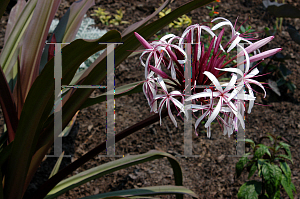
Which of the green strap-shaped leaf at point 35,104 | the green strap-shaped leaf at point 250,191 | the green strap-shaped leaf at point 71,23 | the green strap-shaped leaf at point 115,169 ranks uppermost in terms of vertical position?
the green strap-shaped leaf at point 71,23

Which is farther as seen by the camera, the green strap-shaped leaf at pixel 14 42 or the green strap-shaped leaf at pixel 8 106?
the green strap-shaped leaf at pixel 14 42

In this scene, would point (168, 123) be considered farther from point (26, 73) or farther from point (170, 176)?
point (26, 73)

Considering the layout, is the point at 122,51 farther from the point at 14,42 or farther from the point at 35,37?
the point at 14,42

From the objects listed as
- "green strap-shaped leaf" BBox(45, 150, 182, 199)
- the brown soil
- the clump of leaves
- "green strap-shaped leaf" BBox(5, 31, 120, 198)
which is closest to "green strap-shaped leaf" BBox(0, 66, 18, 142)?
"green strap-shaped leaf" BBox(5, 31, 120, 198)

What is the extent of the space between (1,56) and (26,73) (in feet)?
1.02

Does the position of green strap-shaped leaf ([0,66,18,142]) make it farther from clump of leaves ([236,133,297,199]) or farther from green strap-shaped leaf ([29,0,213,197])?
clump of leaves ([236,133,297,199])

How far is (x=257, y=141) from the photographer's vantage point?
166 cm

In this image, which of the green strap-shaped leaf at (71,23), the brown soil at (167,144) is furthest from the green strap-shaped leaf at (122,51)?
the brown soil at (167,144)

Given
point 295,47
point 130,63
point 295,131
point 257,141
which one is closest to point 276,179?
point 257,141

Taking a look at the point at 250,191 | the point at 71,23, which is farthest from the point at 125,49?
the point at 250,191

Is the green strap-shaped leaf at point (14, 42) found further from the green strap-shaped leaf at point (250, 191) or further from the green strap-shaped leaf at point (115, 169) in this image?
the green strap-shaped leaf at point (250, 191)

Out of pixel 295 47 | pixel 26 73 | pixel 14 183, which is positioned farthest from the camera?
A: pixel 295 47

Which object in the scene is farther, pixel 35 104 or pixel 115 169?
pixel 115 169

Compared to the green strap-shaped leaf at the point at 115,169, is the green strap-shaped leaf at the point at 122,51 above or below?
above
